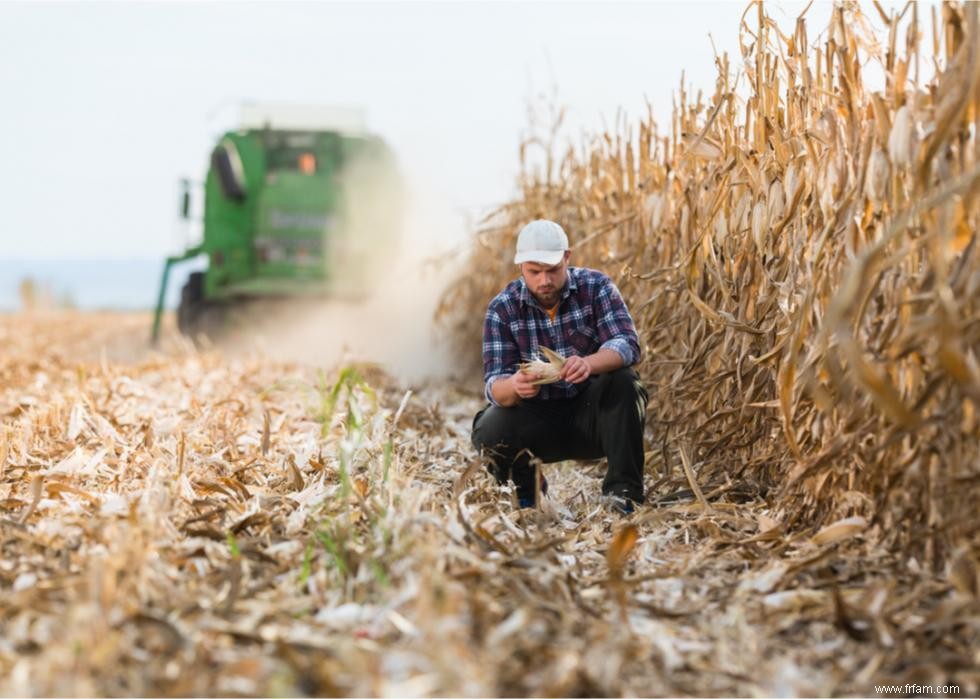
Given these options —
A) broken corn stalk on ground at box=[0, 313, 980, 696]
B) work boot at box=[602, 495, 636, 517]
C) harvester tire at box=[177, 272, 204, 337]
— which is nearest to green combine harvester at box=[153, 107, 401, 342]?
harvester tire at box=[177, 272, 204, 337]

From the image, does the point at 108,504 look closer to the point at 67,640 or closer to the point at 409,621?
the point at 67,640

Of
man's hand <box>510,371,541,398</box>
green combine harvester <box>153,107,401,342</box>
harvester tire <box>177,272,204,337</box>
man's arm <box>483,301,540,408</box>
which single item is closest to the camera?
man's hand <box>510,371,541,398</box>

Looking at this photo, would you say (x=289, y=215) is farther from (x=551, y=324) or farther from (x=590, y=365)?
(x=590, y=365)

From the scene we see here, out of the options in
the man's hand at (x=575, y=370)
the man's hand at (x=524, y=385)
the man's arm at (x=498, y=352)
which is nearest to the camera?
the man's hand at (x=575, y=370)

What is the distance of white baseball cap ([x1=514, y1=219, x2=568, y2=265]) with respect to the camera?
393 centimetres

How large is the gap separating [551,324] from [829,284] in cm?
126

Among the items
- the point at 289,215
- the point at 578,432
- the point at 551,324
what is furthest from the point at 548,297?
the point at 289,215

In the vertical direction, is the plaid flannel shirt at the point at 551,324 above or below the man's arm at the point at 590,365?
above

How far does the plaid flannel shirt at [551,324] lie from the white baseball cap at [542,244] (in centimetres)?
27

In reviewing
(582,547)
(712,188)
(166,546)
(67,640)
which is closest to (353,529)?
(166,546)

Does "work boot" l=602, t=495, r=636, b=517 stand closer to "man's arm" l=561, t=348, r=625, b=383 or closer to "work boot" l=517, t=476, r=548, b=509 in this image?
"work boot" l=517, t=476, r=548, b=509

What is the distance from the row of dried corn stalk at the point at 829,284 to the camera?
2.73 metres

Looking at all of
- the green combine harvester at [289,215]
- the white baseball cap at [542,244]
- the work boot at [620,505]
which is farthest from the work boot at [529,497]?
the green combine harvester at [289,215]

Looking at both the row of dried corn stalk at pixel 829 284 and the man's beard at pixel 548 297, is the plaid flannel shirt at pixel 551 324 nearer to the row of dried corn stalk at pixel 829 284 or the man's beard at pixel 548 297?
the man's beard at pixel 548 297
